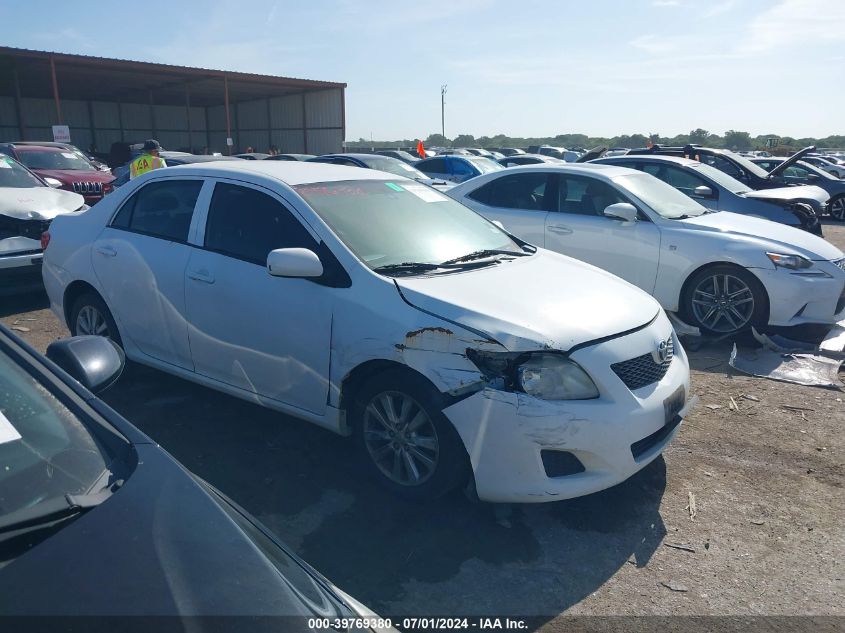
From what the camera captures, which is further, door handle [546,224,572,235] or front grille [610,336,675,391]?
door handle [546,224,572,235]

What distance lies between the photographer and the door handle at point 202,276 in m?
4.09

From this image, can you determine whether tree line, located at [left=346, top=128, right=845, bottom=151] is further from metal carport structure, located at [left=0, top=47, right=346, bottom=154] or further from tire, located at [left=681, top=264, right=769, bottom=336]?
tire, located at [left=681, top=264, right=769, bottom=336]

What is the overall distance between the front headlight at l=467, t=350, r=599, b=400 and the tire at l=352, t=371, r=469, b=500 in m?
0.30

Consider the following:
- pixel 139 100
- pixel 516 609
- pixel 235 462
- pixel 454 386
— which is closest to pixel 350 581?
pixel 516 609

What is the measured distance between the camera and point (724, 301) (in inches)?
247

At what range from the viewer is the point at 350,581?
290 cm

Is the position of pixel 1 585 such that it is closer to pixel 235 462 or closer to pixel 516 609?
pixel 516 609

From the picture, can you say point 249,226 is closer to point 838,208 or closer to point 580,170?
point 580,170

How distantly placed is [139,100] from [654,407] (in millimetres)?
41619

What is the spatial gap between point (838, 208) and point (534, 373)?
17407 millimetres

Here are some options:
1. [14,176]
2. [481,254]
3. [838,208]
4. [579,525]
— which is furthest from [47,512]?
[838,208]

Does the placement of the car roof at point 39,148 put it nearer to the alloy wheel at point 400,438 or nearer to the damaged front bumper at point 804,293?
the alloy wheel at point 400,438

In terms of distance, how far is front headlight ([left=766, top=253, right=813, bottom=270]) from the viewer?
603 cm

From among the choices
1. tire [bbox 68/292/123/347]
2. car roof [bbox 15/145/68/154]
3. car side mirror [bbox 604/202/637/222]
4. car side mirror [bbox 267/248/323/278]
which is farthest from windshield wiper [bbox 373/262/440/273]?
car roof [bbox 15/145/68/154]
